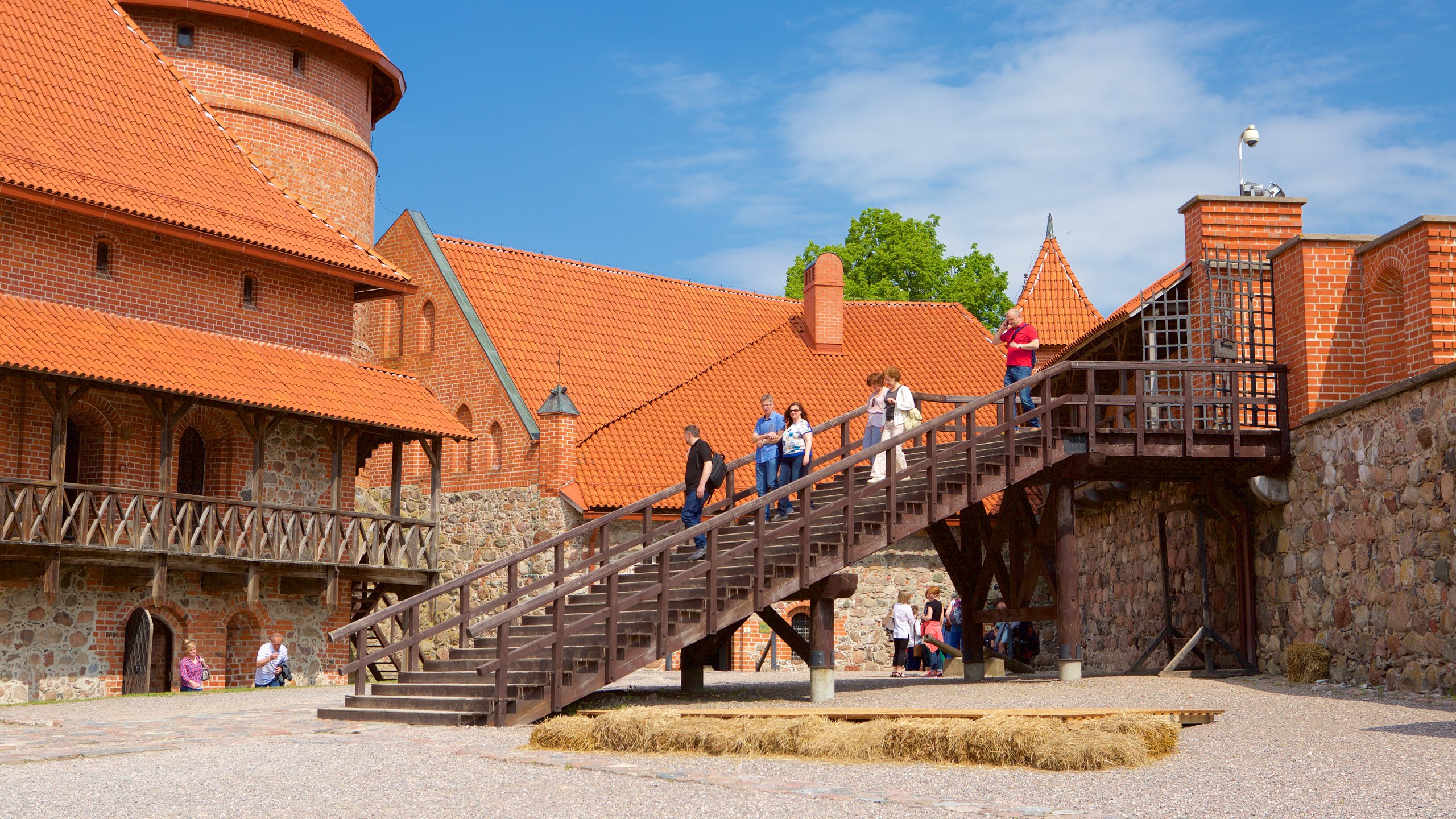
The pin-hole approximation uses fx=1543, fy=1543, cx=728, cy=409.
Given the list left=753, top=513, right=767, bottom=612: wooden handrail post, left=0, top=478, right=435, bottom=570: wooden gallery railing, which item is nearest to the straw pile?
left=753, top=513, right=767, bottom=612: wooden handrail post

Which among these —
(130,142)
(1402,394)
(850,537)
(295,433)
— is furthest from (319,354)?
(1402,394)

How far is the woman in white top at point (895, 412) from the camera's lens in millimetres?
15969

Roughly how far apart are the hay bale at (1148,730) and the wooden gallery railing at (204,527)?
13.6 m

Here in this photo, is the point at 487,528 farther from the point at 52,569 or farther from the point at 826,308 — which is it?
the point at 52,569

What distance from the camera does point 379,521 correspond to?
23312 mm

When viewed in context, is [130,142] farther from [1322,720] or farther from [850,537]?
[1322,720]

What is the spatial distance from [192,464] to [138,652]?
300 cm

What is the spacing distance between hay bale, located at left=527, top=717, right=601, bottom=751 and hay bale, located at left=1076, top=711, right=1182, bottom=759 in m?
A: 3.23

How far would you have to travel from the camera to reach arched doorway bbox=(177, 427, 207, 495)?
22.3m

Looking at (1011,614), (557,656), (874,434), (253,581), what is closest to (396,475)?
(253,581)

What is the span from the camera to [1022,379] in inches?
642

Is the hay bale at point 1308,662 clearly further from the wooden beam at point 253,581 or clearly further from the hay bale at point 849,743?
the wooden beam at point 253,581

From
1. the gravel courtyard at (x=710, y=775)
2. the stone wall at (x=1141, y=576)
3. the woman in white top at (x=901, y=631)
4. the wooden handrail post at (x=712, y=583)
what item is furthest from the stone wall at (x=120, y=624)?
the stone wall at (x=1141, y=576)

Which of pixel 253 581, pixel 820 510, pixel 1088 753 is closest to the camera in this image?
pixel 1088 753
